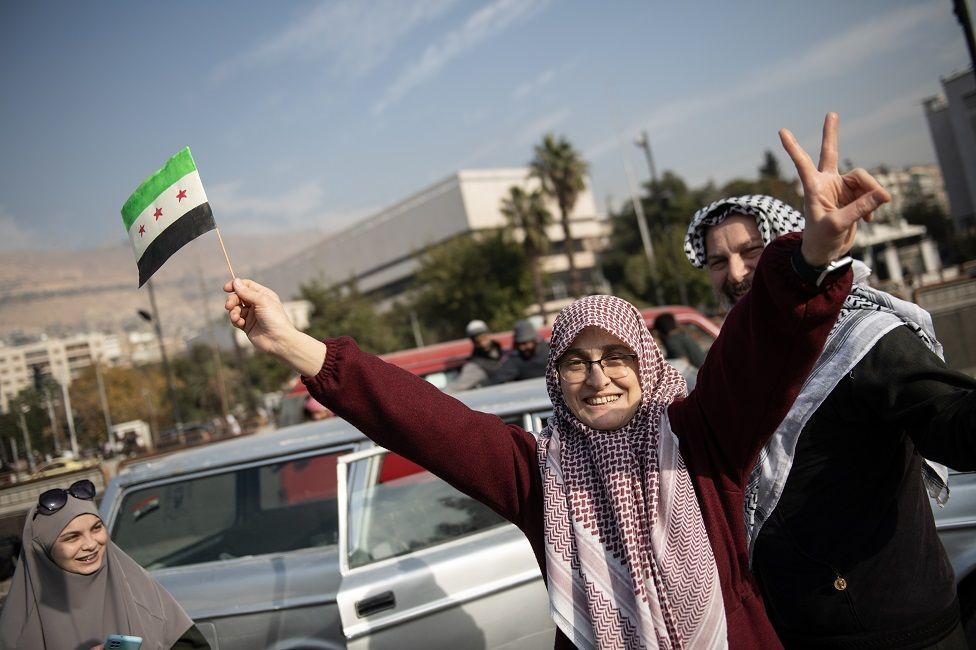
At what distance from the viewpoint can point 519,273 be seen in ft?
156

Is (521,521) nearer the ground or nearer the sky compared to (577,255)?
nearer the ground

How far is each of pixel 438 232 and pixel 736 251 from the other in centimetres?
7106

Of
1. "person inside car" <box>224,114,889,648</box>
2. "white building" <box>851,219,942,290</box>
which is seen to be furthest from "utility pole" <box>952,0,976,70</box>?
"white building" <box>851,219,942,290</box>

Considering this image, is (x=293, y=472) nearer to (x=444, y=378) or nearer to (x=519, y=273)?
(x=444, y=378)

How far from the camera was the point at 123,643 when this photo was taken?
8.41 ft

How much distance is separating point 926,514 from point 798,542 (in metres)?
0.38

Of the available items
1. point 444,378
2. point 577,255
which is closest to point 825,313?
point 444,378

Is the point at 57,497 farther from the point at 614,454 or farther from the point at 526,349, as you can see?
the point at 526,349

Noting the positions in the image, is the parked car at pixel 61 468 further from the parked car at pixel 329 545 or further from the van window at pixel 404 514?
the van window at pixel 404 514

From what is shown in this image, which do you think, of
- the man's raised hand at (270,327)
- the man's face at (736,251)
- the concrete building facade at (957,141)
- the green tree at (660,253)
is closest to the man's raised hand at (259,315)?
the man's raised hand at (270,327)

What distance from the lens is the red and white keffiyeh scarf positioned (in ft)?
5.50

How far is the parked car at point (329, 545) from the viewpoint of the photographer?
3270mm

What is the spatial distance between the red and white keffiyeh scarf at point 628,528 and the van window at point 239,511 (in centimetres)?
249

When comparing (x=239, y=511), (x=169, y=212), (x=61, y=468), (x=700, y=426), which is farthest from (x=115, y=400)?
(x=700, y=426)
